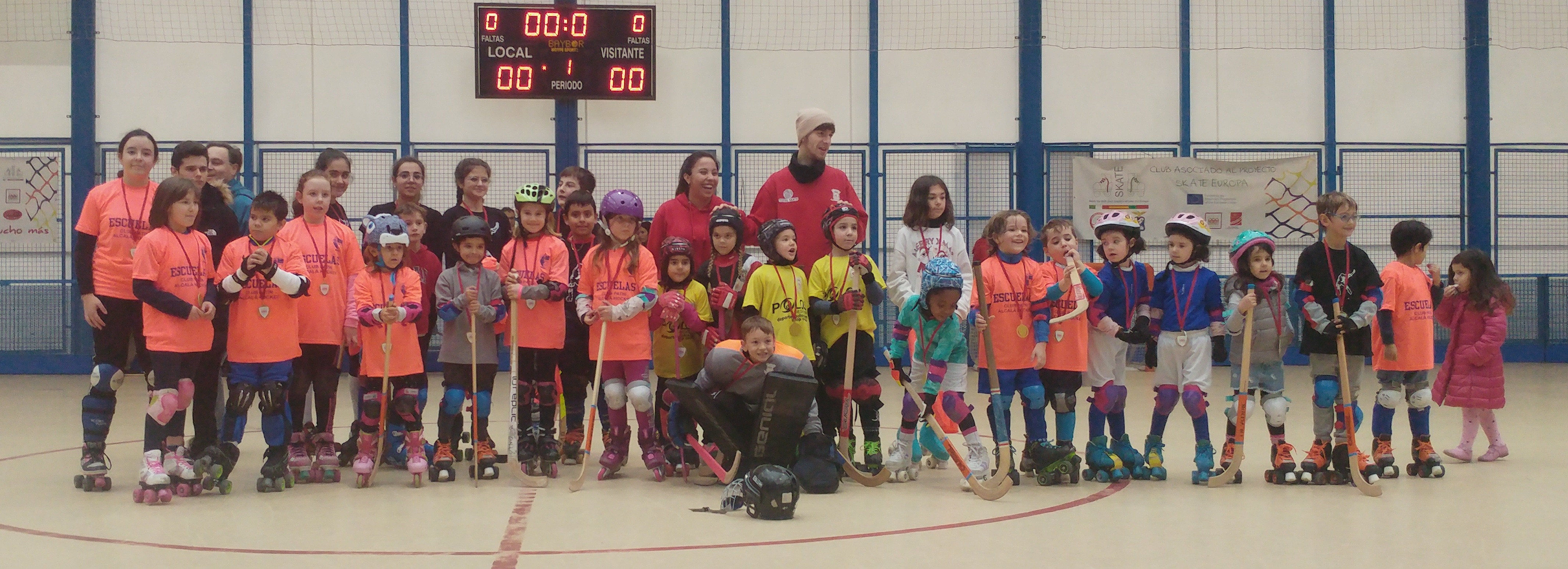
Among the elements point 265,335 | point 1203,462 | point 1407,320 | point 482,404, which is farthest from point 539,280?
point 1407,320

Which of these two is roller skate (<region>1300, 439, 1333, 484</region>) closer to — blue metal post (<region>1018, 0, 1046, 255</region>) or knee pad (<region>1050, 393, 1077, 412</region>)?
knee pad (<region>1050, 393, 1077, 412</region>)

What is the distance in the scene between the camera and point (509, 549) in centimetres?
427

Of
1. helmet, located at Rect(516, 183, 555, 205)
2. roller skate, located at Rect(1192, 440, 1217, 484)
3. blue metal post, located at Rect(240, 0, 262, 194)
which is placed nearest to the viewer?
roller skate, located at Rect(1192, 440, 1217, 484)

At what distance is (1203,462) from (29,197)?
11.2 meters

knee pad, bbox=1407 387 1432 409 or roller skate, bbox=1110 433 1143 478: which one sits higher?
knee pad, bbox=1407 387 1432 409

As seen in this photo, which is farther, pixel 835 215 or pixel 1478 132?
pixel 1478 132

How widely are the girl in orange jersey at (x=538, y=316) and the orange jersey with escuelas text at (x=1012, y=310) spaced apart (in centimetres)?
214

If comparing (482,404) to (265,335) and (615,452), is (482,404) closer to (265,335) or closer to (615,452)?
(615,452)

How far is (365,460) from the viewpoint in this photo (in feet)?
18.7

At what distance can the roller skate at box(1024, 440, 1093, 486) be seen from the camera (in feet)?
18.6

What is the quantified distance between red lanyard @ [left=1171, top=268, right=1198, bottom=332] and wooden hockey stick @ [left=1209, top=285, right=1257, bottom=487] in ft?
0.84

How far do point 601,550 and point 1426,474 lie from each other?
4.17 m

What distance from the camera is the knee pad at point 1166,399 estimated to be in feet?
18.7

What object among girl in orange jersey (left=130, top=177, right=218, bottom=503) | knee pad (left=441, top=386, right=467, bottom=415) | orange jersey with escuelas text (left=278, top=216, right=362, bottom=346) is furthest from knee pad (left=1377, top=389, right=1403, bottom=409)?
girl in orange jersey (left=130, top=177, right=218, bottom=503)
